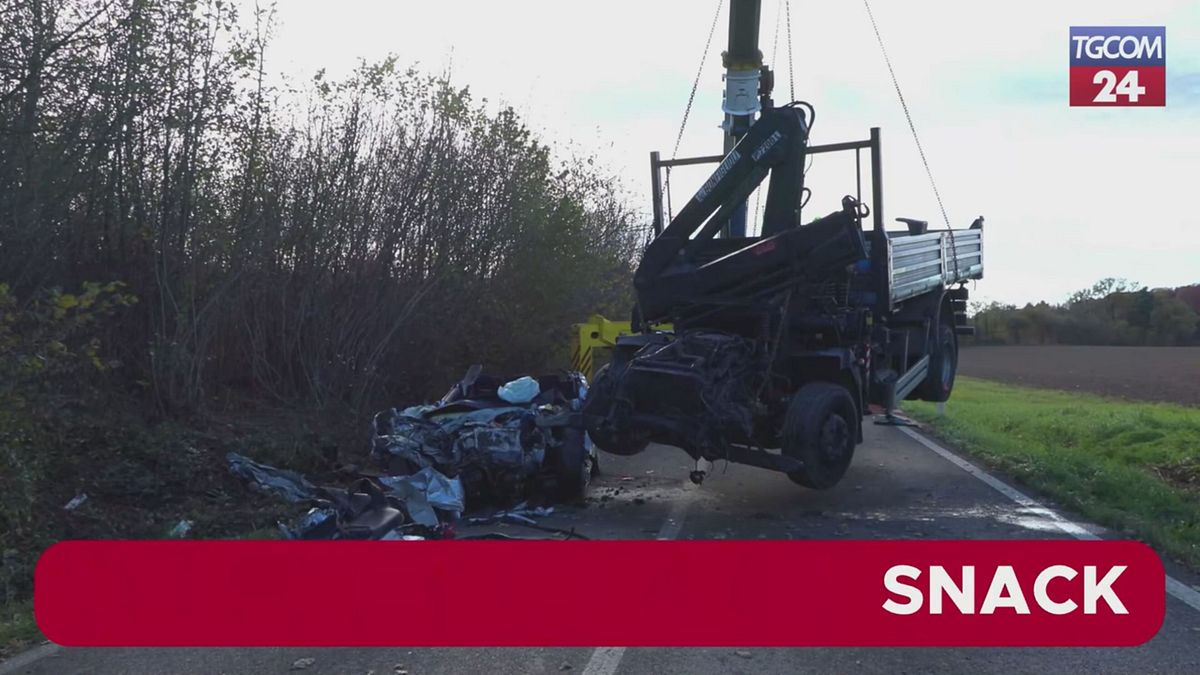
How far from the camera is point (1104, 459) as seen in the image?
46.7 ft

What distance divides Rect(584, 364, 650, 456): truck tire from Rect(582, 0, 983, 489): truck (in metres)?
0.02

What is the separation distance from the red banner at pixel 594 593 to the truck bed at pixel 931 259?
4.75 meters

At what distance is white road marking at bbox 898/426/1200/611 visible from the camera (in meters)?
6.78

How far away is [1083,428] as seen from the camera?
18188 millimetres

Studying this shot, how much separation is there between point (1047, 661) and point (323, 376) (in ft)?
34.9

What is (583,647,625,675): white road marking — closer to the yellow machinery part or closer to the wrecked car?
the wrecked car

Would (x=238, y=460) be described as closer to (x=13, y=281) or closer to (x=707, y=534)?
(x=13, y=281)

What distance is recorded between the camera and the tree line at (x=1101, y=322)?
58000 mm

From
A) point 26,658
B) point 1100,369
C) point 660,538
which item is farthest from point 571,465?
point 1100,369

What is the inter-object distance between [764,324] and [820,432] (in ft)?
4.11

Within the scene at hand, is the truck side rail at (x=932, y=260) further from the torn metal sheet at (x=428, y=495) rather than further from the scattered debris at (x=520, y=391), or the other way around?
the torn metal sheet at (x=428, y=495)

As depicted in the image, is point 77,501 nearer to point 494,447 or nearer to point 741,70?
Answer: point 494,447

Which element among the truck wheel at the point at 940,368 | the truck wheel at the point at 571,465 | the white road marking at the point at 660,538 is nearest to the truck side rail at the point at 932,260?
the truck wheel at the point at 940,368

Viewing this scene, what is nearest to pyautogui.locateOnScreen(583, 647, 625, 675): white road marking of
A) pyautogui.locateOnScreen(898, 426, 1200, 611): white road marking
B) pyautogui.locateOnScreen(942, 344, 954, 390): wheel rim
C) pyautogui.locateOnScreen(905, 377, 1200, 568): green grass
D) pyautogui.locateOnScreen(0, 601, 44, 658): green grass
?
pyautogui.locateOnScreen(0, 601, 44, 658): green grass
